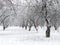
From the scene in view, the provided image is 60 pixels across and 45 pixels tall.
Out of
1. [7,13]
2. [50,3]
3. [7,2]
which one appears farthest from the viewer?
[7,13]

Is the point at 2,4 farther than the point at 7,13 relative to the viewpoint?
No

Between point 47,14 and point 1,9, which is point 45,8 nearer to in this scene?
point 47,14

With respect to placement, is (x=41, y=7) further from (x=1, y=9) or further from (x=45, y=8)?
(x=1, y=9)

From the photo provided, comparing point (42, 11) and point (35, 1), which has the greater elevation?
point (35, 1)

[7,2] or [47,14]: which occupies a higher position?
[7,2]

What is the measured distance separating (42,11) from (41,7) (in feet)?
2.30

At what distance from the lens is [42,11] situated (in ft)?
86.9

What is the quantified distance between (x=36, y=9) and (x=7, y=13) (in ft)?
41.5

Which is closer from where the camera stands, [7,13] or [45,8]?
[45,8]

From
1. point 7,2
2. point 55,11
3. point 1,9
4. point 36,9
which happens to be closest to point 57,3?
point 55,11

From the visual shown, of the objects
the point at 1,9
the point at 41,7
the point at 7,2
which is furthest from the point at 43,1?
the point at 1,9

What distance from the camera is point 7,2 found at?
30.2 metres

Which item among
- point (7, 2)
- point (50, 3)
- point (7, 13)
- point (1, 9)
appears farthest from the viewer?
point (7, 13)

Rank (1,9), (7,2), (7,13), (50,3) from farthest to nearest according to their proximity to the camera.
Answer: (7,13) → (1,9) → (7,2) → (50,3)
